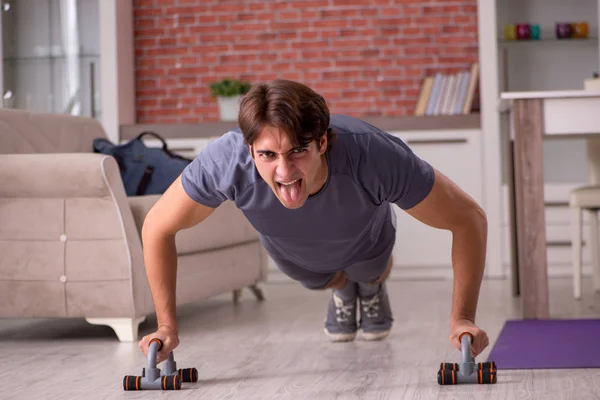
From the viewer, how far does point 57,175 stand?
2.94m

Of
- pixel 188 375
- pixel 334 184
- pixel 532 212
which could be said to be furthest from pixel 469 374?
pixel 532 212

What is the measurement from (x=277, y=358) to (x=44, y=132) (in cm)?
155

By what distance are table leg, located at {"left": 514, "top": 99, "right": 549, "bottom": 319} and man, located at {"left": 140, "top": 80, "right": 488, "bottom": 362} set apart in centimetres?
109

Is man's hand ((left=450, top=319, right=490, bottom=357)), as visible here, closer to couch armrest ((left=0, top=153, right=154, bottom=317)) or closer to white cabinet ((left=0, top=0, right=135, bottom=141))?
couch armrest ((left=0, top=153, right=154, bottom=317))

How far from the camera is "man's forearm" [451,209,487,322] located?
1991mm

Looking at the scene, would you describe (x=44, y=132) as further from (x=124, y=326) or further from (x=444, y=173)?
(x=444, y=173)

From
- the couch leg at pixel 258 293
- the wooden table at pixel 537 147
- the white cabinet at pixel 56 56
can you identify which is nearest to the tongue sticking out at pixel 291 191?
the wooden table at pixel 537 147

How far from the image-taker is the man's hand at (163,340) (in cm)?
208

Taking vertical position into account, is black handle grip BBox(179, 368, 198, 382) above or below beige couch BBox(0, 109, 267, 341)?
below

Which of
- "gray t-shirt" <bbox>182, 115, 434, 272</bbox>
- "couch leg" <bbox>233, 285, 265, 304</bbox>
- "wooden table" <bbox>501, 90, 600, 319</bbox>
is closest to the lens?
"gray t-shirt" <bbox>182, 115, 434, 272</bbox>

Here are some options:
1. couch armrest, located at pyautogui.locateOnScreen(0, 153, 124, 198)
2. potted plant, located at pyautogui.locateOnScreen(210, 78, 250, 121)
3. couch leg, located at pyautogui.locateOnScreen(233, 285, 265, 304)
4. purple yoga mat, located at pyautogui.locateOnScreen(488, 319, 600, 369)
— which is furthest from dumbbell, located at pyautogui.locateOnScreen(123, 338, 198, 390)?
potted plant, located at pyautogui.locateOnScreen(210, 78, 250, 121)

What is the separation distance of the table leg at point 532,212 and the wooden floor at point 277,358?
0.17 m

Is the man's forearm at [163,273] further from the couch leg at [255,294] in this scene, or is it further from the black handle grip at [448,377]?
the couch leg at [255,294]

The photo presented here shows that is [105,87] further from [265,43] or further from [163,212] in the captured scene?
[163,212]
